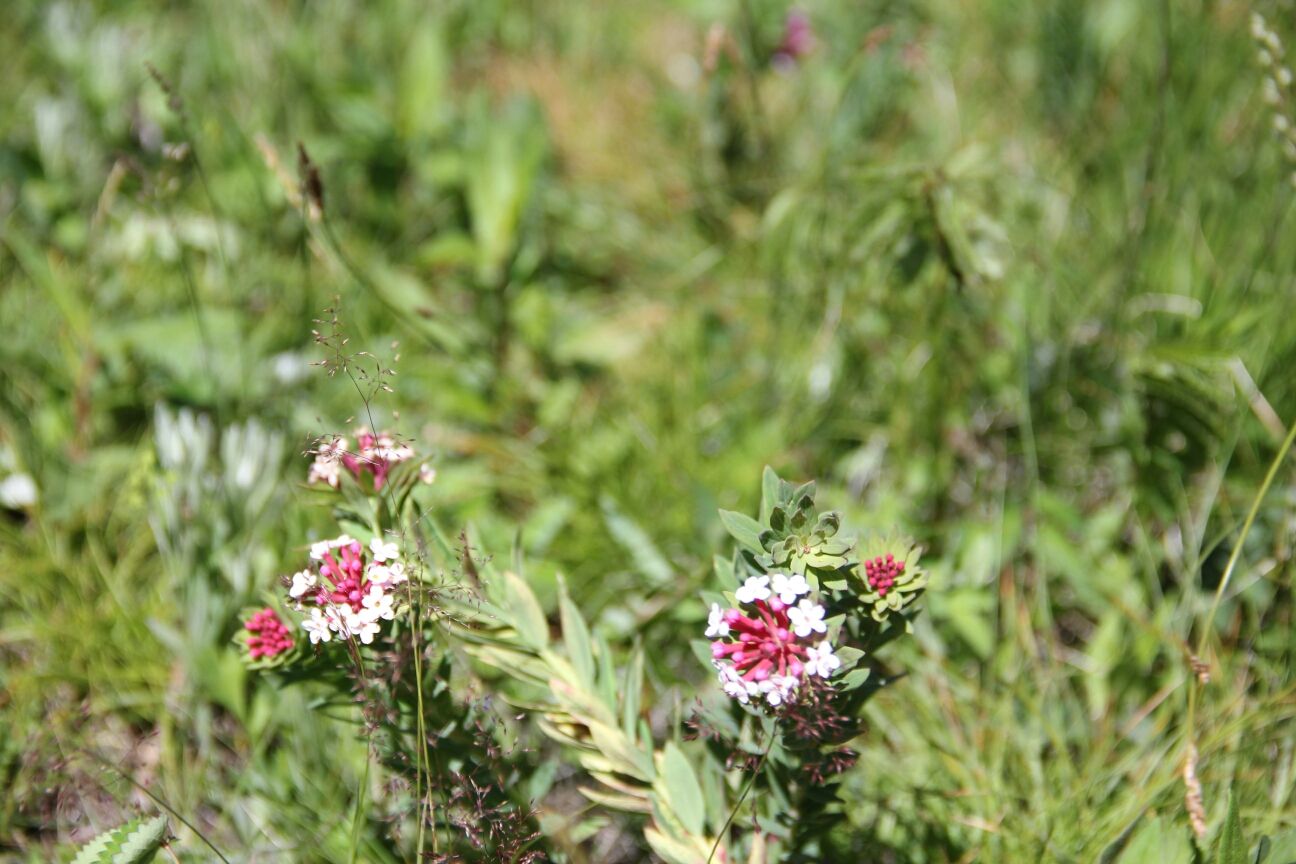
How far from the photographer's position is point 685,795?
55.1 inches

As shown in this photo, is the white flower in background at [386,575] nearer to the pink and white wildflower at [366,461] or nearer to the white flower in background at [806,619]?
the pink and white wildflower at [366,461]

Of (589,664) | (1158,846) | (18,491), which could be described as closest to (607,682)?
(589,664)

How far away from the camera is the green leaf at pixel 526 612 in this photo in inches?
57.7

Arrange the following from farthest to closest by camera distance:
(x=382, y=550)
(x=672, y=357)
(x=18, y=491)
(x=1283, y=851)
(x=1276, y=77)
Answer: (x=672, y=357), (x=18, y=491), (x=1276, y=77), (x=1283, y=851), (x=382, y=550)

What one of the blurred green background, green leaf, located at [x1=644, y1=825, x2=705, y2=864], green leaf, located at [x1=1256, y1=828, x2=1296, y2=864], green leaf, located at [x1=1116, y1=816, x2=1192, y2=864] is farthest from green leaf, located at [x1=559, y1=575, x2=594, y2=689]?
green leaf, located at [x1=1256, y1=828, x2=1296, y2=864]

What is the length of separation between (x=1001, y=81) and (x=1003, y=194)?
606mm

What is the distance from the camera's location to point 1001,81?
122 inches

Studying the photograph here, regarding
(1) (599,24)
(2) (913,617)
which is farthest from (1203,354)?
(1) (599,24)

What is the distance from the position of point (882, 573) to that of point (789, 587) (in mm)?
153

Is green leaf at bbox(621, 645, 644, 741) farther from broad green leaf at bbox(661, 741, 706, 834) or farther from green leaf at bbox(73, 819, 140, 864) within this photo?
green leaf at bbox(73, 819, 140, 864)

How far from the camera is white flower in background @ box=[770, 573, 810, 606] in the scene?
1147 millimetres

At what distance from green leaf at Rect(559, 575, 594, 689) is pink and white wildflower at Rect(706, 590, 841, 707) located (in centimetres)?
30

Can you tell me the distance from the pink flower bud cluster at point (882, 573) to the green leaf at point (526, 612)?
0.48 m

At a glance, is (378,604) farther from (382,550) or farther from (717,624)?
(717,624)
